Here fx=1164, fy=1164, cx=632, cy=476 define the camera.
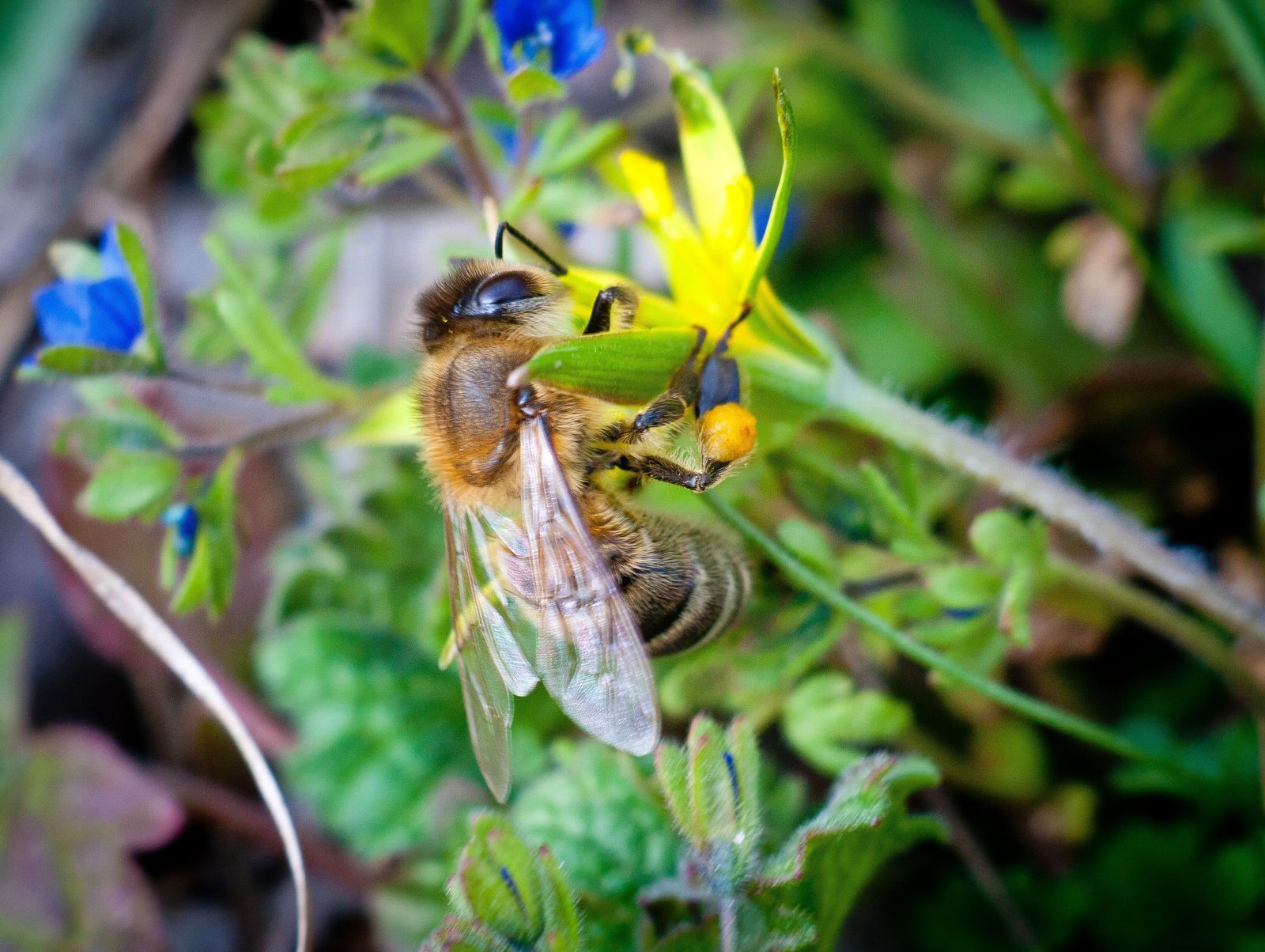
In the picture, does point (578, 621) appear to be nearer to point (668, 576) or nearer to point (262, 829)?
point (668, 576)

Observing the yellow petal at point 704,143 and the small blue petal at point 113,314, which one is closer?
the yellow petal at point 704,143

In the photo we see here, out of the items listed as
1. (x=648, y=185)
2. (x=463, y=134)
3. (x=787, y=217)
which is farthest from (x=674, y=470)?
(x=787, y=217)

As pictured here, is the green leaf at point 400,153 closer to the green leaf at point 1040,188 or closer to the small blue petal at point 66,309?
the small blue petal at point 66,309

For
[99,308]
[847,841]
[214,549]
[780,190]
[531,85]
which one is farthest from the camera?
[214,549]

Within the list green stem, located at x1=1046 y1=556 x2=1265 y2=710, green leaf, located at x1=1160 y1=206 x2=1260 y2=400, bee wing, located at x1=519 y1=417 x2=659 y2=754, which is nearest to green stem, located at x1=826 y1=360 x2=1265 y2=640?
green stem, located at x1=1046 y1=556 x2=1265 y2=710

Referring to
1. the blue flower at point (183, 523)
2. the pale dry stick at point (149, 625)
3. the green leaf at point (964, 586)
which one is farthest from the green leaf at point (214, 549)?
the green leaf at point (964, 586)

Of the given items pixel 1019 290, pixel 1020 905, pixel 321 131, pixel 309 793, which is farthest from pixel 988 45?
pixel 309 793
